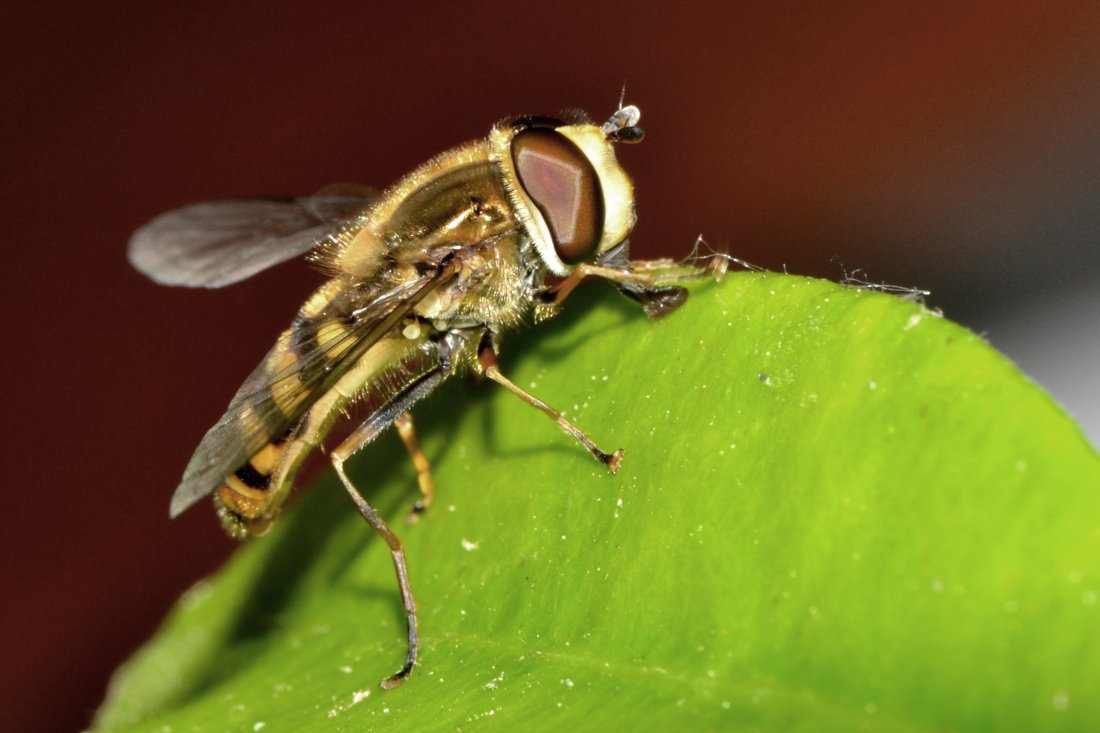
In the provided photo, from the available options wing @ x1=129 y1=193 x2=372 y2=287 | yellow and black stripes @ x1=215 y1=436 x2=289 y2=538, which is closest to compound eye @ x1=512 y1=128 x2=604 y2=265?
wing @ x1=129 y1=193 x2=372 y2=287

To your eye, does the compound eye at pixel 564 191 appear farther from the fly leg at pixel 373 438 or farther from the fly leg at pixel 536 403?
the fly leg at pixel 373 438

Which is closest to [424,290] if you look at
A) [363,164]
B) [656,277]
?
[656,277]

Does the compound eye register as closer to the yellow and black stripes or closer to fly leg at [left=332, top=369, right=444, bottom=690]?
fly leg at [left=332, top=369, right=444, bottom=690]

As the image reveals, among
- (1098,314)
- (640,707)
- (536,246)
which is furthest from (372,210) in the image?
(1098,314)

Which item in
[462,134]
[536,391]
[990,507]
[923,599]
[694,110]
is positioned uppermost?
[694,110]

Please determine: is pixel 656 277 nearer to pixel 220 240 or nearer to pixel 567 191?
pixel 567 191

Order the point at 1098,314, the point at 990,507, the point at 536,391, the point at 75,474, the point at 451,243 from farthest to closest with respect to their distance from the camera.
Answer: the point at 75,474, the point at 1098,314, the point at 451,243, the point at 536,391, the point at 990,507

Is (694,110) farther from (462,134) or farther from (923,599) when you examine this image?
(923,599)
